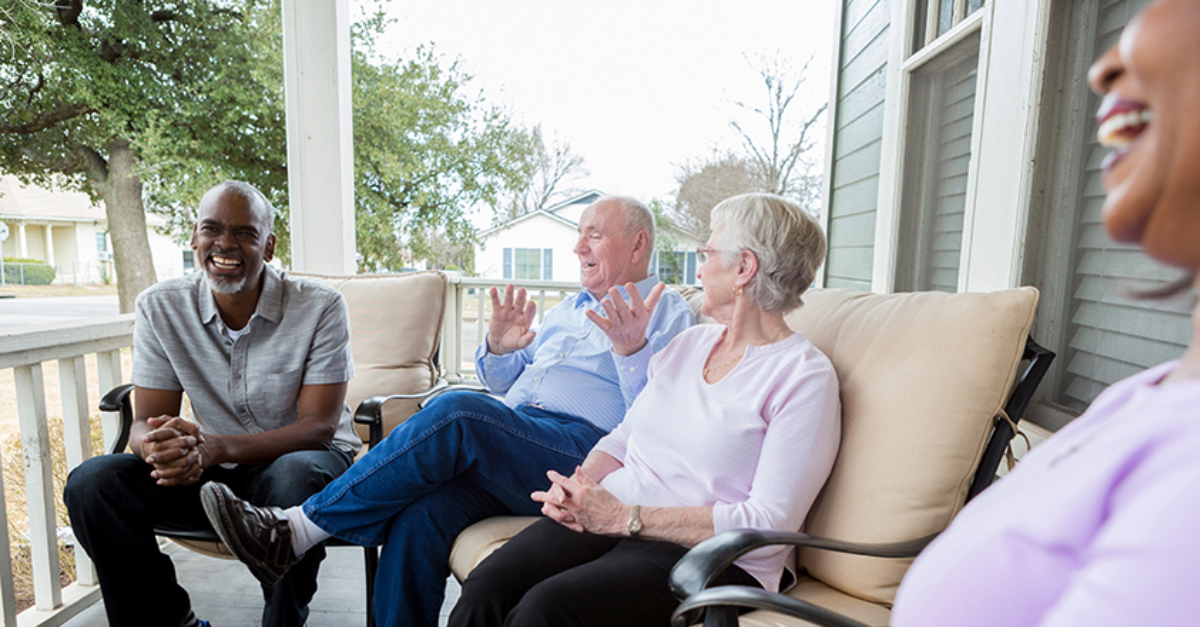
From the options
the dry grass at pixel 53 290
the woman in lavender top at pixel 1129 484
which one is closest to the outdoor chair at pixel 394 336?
the dry grass at pixel 53 290

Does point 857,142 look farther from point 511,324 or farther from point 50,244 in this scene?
point 50,244

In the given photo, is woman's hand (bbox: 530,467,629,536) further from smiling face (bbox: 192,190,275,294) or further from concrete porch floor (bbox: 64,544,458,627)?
smiling face (bbox: 192,190,275,294)

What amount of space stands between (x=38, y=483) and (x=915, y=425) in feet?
7.92

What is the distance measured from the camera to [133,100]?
12.2 ft

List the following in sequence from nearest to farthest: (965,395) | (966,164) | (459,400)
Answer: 1. (965,395)
2. (459,400)
3. (966,164)

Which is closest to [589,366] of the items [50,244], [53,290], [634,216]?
[634,216]

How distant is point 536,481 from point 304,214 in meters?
1.94

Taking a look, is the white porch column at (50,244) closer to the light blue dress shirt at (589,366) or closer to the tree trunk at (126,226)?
the tree trunk at (126,226)

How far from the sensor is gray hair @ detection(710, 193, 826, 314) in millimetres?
1411

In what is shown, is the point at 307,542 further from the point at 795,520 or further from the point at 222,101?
the point at 222,101

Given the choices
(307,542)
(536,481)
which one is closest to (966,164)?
(536,481)

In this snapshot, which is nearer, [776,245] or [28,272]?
[776,245]

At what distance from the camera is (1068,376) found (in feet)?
4.86

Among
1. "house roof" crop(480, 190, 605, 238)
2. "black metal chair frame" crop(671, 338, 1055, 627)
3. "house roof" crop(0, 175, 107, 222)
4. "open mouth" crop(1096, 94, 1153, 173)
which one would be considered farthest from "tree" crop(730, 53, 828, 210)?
"open mouth" crop(1096, 94, 1153, 173)
